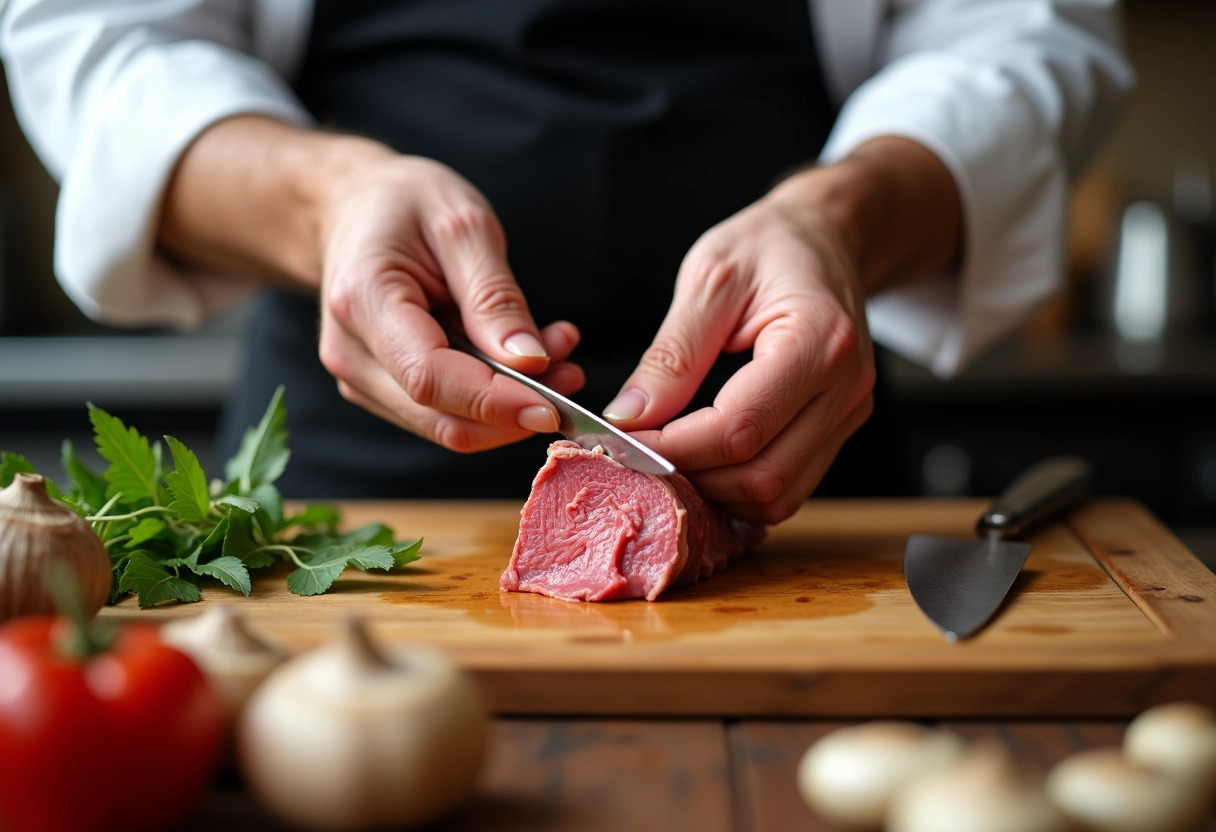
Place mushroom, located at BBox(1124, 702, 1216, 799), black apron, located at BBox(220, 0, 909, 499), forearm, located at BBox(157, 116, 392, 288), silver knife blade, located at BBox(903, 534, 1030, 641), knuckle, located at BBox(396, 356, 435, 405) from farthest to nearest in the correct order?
1. black apron, located at BBox(220, 0, 909, 499)
2. forearm, located at BBox(157, 116, 392, 288)
3. knuckle, located at BBox(396, 356, 435, 405)
4. silver knife blade, located at BBox(903, 534, 1030, 641)
5. mushroom, located at BBox(1124, 702, 1216, 799)

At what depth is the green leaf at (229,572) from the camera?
156cm

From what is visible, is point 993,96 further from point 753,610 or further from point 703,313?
point 753,610

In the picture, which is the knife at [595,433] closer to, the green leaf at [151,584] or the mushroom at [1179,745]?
the green leaf at [151,584]

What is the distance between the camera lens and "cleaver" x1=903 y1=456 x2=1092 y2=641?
149cm

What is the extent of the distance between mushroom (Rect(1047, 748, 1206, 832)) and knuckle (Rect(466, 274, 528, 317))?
1.05 m

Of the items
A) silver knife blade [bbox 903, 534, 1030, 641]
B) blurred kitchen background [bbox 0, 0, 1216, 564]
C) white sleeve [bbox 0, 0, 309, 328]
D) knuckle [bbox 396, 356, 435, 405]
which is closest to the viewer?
silver knife blade [bbox 903, 534, 1030, 641]

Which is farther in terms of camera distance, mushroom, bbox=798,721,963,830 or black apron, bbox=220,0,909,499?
black apron, bbox=220,0,909,499

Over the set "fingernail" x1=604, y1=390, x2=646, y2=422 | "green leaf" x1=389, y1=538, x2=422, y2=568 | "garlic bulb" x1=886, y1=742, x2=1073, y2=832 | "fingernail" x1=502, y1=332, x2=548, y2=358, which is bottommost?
"green leaf" x1=389, y1=538, x2=422, y2=568

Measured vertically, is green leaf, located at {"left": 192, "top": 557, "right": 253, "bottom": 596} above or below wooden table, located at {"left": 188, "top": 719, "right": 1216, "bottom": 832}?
below

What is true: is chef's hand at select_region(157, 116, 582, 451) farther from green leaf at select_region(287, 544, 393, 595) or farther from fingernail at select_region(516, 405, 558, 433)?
green leaf at select_region(287, 544, 393, 595)

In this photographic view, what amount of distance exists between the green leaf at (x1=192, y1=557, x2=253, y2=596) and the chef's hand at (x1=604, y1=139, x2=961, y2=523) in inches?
20.6

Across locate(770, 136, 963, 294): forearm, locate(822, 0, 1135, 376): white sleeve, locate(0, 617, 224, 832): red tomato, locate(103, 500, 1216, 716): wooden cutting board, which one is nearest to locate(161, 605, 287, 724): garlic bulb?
locate(0, 617, 224, 832): red tomato

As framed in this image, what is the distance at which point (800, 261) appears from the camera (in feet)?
5.74

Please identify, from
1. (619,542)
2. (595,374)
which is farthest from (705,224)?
(619,542)
